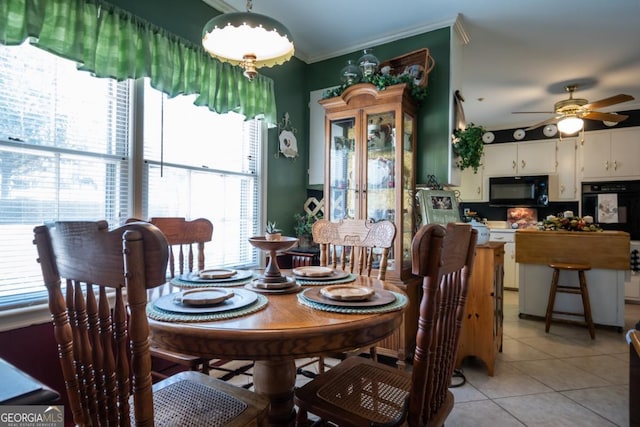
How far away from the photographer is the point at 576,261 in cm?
341

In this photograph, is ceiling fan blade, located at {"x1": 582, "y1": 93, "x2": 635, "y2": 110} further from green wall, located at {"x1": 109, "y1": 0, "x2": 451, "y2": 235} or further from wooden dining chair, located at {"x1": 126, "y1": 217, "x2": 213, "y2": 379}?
wooden dining chair, located at {"x1": 126, "y1": 217, "x2": 213, "y2": 379}

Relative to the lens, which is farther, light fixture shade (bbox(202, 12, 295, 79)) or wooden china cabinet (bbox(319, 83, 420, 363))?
wooden china cabinet (bbox(319, 83, 420, 363))

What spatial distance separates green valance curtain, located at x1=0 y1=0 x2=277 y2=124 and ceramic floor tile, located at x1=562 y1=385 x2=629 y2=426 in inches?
120

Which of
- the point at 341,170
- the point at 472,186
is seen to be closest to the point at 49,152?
the point at 341,170

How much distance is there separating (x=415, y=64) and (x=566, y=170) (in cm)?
379

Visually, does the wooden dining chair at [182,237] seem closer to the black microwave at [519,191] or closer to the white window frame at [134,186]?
the white window frame at [134,186]

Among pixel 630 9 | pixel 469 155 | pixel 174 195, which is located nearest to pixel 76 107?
pixel 174 195

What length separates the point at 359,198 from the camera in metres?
2.75

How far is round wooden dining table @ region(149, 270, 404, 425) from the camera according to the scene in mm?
903

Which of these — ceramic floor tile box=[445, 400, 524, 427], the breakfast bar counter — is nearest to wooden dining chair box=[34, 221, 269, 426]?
ceramic floor tile box=[445, 400, 524, 427]

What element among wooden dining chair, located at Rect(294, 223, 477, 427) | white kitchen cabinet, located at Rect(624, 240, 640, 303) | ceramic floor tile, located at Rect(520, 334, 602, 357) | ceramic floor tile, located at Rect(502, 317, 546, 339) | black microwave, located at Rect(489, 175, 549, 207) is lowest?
ceramic floor tile, located at Rect(502, 317, 546, 339)

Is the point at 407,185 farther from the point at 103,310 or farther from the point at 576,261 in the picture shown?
the point at 103,310

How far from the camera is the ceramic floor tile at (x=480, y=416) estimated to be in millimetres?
1837

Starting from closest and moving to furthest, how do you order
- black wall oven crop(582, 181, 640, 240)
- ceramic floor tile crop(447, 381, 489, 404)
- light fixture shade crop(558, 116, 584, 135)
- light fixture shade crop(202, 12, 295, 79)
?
light fixture shade crop(202, 12, 295, 79) < ceramic floor tile crop(447, 381, 489, 404) < light fixture shade crop(558, 116, 584, 135) < black wall oven crop(582, 181, 640, 240)
